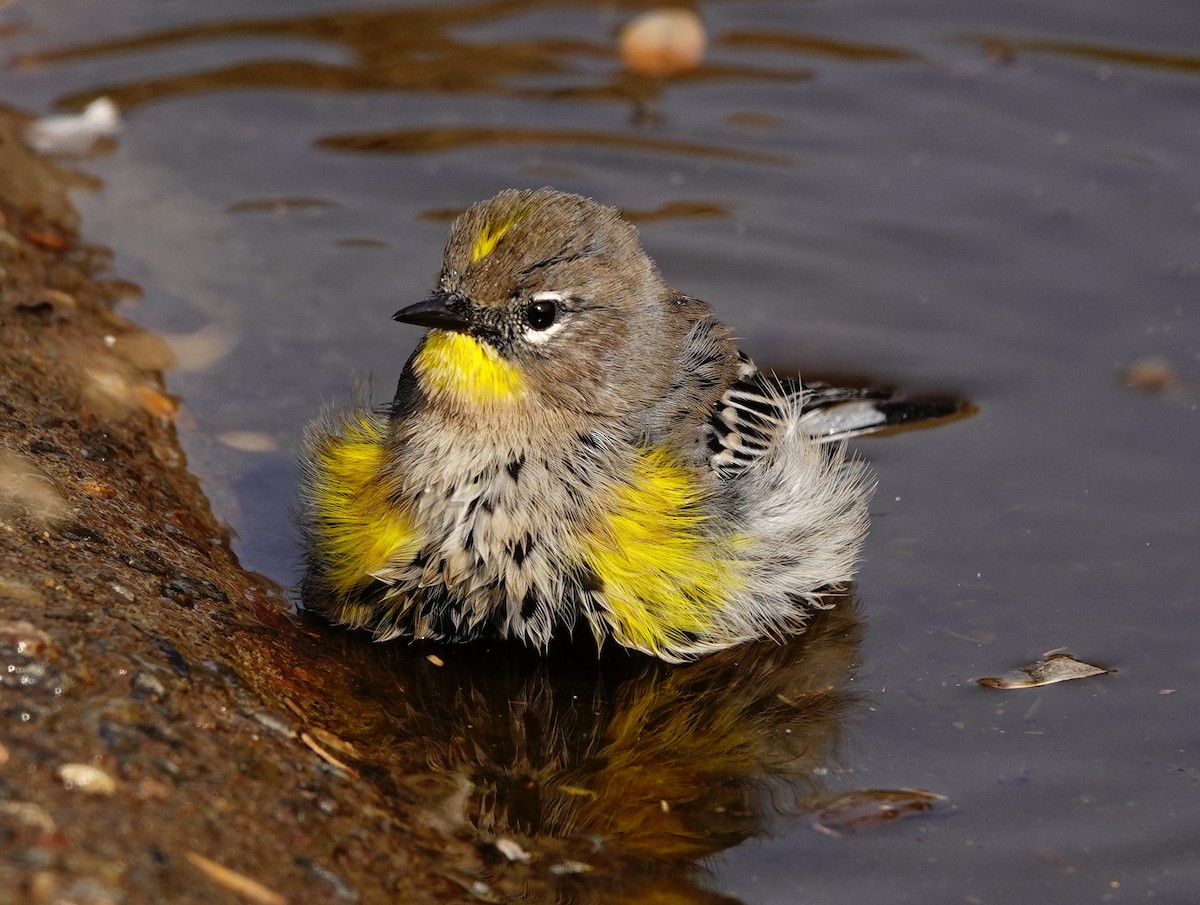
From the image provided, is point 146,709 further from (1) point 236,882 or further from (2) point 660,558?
(2) point 660,558

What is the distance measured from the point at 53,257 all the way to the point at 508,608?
355cm

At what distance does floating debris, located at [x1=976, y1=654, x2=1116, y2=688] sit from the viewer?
5137mm

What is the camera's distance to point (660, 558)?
512cm

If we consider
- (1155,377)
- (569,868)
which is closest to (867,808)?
(569,868)

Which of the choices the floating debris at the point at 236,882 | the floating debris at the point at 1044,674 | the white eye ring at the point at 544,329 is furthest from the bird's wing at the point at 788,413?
the floating debris at the point at 236,882

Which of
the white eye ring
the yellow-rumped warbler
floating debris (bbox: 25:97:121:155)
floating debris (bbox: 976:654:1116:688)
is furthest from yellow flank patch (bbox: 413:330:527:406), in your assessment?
floating debris (bbox: 25:97:121:155)

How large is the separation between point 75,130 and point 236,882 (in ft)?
20.1

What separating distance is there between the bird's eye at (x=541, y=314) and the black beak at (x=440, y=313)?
9.5 inches

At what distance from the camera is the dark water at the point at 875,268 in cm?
473

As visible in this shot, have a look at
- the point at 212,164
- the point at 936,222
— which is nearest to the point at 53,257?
the point at 212,164

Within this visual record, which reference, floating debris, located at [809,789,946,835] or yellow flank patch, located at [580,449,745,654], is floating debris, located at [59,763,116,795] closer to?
yellow flank patch, located at [580,449,745,654]

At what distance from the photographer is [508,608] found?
200 inches

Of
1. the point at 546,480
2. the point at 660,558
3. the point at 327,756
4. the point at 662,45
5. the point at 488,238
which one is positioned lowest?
the point at 327,756

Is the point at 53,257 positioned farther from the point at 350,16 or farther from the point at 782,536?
the point at 782,536
